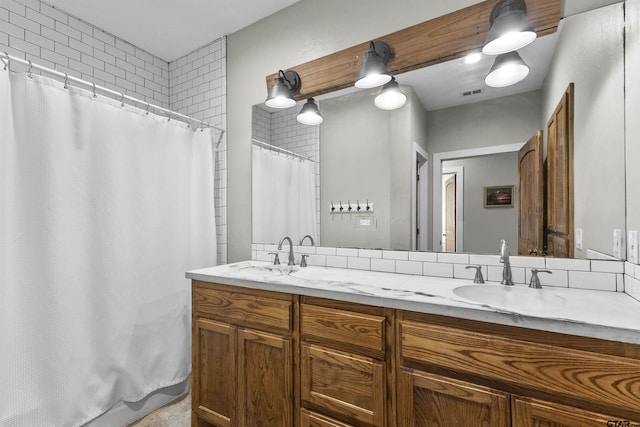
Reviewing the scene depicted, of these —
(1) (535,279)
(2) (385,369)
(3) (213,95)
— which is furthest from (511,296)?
(3) (213,95)

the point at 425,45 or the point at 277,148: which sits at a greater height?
the point at 425,45

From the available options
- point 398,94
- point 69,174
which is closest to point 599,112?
point 398,94

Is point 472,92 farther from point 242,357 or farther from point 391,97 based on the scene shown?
point 242,357

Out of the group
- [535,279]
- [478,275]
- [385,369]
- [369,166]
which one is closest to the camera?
[385,369]

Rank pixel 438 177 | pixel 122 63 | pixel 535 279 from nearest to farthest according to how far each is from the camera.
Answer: pixel 535 279 < pixel 438 177 < pixel 122 63

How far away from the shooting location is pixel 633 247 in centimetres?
118

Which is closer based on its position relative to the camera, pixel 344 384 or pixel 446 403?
pixel 446 403

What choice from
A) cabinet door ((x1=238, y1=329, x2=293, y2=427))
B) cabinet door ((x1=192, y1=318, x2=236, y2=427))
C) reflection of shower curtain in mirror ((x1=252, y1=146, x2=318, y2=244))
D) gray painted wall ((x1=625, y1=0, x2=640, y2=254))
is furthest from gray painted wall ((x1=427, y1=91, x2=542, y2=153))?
cabinet door ((x1=192, y1=318, x2=236, y2=427))

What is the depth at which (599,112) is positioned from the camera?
1.30 meters

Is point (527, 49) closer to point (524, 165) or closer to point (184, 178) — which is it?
point (524, 165)

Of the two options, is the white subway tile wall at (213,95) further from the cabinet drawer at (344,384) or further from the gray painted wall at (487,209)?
the gray painted wall at (487,209)

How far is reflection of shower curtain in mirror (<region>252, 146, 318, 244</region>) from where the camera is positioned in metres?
2.13

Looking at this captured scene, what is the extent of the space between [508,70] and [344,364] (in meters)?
1.56

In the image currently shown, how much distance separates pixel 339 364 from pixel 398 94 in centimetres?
145
